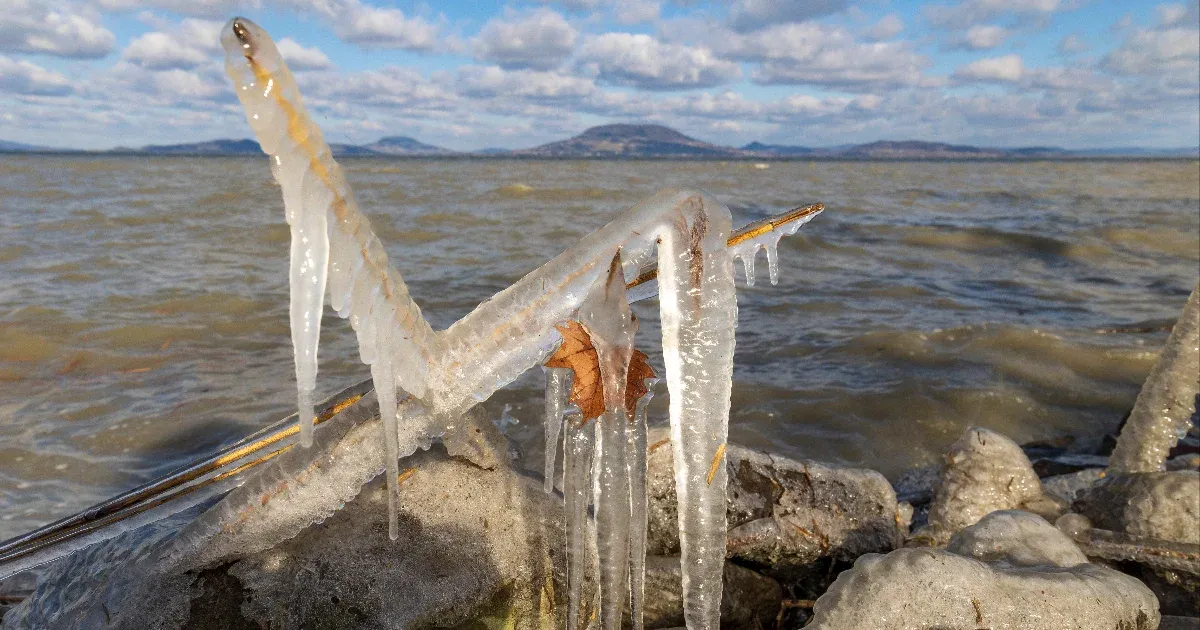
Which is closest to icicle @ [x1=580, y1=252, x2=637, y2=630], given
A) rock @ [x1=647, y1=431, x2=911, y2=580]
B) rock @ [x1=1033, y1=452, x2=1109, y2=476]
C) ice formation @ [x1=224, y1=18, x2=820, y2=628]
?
ice formation @ [x1=224, y1=18, x2=820, y2=628]

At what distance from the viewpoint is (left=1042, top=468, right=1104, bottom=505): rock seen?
390 centimetres

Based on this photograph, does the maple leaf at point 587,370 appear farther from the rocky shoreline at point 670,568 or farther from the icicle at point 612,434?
the rocky shoreline at point 670,568

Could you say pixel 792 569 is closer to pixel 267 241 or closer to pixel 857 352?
pixel 857 352

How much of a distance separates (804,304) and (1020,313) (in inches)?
94.9

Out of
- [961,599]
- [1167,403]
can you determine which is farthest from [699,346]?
[1167,403]

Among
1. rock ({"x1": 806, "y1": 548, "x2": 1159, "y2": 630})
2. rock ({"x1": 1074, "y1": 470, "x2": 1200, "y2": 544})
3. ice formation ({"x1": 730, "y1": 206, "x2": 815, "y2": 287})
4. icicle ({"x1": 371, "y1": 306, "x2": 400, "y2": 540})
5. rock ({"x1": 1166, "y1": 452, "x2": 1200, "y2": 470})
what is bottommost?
rock ({"x1": 1166, "y1": 452, "x2": 1200, "y2": 470})

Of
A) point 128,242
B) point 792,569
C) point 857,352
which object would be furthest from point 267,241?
point 792,569

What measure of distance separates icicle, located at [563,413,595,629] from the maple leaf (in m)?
0.10

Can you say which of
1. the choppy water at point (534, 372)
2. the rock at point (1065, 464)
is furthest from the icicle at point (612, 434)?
the rock at point (1065, 464)

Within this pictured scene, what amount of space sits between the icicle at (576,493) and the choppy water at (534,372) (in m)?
2.75

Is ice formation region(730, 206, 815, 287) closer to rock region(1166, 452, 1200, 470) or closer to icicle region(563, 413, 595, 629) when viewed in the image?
icicle region(563, 413, 595, 629)

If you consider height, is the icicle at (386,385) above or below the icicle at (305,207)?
below

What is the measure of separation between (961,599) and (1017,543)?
2.21 ft

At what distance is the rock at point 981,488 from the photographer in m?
3.48
